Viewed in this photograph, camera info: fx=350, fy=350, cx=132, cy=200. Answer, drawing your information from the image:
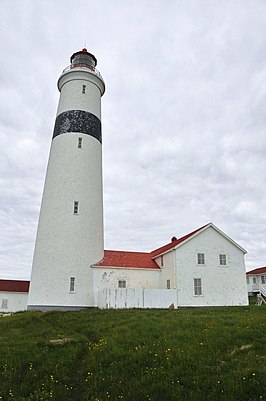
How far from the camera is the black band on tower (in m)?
24.2

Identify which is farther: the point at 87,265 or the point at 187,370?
the point at 87,265

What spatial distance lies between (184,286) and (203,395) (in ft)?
53.4

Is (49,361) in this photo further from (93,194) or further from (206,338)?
(93,194)

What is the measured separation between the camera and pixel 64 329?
555 inches

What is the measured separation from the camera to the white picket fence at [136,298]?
21.1m

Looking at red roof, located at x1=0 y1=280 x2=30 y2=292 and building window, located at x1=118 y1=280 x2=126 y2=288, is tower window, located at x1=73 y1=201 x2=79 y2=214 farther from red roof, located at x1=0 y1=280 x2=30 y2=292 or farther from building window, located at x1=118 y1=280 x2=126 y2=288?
red roof, located at x1=0 y1=280 x2=30 y2=292

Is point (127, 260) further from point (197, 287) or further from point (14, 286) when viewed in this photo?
point (14, 286)

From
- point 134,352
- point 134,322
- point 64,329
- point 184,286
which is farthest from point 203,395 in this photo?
point 184,286

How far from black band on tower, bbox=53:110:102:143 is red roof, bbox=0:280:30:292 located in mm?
16979

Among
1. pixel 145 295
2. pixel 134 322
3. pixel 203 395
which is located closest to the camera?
pixel 203 395

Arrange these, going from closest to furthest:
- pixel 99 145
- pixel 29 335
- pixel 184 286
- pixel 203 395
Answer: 1. pixel 203 395
2. pixel 29 335
3. pixel 184 286
4. pixel 99 145

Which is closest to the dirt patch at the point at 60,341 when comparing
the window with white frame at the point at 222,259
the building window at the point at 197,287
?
the building window at the point at 197,287

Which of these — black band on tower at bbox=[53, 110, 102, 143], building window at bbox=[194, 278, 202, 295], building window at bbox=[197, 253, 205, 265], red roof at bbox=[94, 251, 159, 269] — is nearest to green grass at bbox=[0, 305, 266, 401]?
building window at bbox=[194, 278, 202, 295]

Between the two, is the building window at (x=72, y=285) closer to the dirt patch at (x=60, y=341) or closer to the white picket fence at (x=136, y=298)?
the white picket fence at (x=136, y=298)
